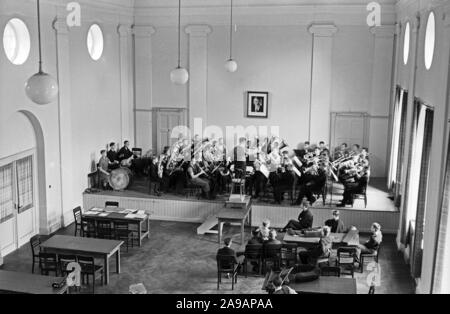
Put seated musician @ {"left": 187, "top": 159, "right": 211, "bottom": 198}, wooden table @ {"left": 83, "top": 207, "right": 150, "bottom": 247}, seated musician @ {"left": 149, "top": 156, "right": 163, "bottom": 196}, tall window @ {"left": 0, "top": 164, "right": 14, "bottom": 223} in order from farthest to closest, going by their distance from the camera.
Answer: seated musician @ {"left": 149, "top": 156, "right": 163, "bottom": 196} < seated musician @ {"left": 187, "top": 159, "right": 211, "bottom": 198} < wooden table @ {"left": 83, "top": 207, "right": 150, "bottom": 247} < tall window @ {"left": 0, "top": 164, "right": 14, "bottom": 223}

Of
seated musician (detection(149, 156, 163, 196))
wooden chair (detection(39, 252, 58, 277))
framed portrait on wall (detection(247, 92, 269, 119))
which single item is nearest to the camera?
wooden chair (detection(39, 252, 58, 277))

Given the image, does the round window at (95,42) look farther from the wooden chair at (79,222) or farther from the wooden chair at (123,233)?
the wooden chair at (123,233)

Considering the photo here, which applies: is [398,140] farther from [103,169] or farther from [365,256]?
[103,169]

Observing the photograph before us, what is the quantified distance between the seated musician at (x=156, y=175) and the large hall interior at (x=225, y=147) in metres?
0.10

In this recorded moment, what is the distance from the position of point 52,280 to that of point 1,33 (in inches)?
230

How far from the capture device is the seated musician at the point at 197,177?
1583cm

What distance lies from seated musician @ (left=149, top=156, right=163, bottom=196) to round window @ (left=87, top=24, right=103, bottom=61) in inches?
148

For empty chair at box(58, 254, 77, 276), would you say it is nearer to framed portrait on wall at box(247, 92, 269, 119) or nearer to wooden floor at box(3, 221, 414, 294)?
wooden floor at box(3, 221, 414, 294)

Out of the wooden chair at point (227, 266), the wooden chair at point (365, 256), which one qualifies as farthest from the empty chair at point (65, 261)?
the wooden chair at point (365, 256)

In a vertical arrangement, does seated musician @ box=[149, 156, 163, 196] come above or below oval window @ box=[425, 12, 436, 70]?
below

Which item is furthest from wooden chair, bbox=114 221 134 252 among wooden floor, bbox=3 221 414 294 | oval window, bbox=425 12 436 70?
oval window, bbox=425 12 436 70

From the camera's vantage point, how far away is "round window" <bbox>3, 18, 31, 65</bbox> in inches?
497

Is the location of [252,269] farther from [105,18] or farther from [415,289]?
[105,18]
